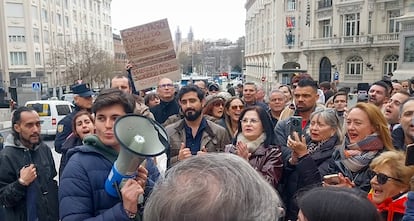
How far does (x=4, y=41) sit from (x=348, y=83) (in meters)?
39.4

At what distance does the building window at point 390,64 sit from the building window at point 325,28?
6946 mm

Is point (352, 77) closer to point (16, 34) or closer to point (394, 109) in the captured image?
point (394, 109)

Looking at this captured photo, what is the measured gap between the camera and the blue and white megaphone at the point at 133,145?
1.77 metres

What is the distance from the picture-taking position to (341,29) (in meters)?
40.0

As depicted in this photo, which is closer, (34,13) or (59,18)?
(34,13)

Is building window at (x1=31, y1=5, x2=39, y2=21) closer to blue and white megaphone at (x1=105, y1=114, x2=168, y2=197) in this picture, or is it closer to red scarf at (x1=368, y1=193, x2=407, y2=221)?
blue and white megaphone at (x1=105, y1=114, x2=168, y2=197)

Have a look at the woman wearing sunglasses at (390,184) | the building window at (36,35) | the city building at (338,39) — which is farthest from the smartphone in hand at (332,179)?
the building window at (36,35)

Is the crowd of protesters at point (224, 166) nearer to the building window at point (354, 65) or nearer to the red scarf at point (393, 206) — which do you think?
the red scarf at point (393, 206)

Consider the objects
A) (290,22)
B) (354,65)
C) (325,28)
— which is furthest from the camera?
(290,22)

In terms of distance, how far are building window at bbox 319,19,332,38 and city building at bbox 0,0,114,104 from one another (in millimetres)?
28299

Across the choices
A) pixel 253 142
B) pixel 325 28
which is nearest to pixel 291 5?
pixel 325 28

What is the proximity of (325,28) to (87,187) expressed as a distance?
43636 mm

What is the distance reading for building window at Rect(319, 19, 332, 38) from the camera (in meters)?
41.6

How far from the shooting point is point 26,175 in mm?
3533
